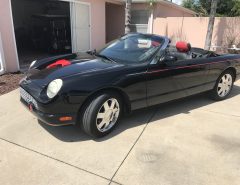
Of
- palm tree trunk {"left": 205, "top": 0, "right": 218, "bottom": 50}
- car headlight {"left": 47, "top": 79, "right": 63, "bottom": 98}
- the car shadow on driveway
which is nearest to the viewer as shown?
car headlight {"left": 47, "top": 79, "right": 63, "bottom": 98}

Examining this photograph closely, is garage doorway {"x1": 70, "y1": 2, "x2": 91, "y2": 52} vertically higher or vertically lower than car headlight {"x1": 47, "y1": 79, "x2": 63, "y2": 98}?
higher

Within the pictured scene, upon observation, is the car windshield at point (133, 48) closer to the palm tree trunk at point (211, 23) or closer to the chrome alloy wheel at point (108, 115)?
the chrome alloy wheel at point (108, 115)

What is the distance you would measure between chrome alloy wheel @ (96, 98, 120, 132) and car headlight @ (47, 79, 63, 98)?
0.63 m

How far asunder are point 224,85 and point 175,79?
5.69 feet

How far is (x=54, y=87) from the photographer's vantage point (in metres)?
2.91

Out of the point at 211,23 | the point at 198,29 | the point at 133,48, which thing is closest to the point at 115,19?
the point at 198,29

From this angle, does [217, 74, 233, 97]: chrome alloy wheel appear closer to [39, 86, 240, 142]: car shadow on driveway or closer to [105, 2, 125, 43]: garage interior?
[39, 86, 240, 142]: car shadow on driveway

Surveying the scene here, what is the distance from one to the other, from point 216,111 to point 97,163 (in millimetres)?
2780

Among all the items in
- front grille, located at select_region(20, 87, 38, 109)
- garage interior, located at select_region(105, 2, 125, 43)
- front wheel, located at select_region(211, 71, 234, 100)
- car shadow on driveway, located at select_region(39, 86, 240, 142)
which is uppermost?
garage interior, located at select_region(105, 2, 125, 43)

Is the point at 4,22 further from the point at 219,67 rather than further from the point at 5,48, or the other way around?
the point at 219,67

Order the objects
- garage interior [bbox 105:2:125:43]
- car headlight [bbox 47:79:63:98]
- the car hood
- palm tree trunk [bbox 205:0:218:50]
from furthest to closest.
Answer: garage interior [bbox 105:2:125:43] → palm tree trunk [bbox 205:0:218:50] → the car hood → car headlight [bbox 47:79:63:98]

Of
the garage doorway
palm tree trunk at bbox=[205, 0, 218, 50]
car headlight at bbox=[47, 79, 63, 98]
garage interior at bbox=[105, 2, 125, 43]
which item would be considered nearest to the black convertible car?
car headlight at bbox=[47, 79, 63, 98]

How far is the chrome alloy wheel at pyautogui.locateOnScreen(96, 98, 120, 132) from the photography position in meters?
3.18

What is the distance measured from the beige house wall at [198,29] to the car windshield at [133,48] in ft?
28.8
